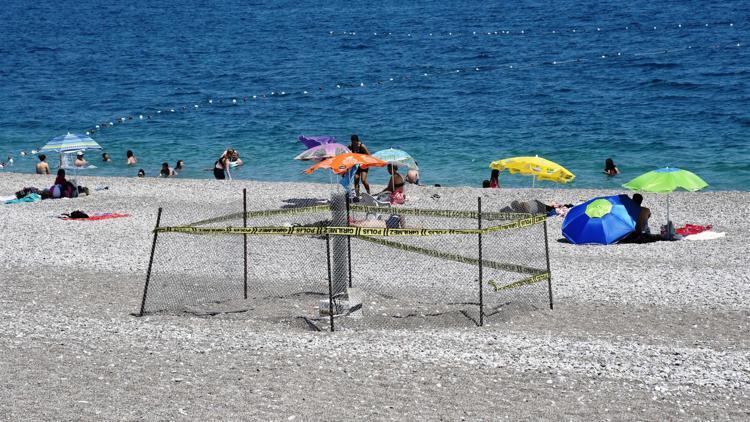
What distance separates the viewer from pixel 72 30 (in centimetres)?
8525

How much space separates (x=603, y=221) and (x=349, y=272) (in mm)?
6346

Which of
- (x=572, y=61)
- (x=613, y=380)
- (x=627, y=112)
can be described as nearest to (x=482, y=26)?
(x=572, y=61)

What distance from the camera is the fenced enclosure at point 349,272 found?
14844mm

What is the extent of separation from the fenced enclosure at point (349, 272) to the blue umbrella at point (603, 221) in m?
0.72

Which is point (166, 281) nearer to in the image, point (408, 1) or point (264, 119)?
point (264, 119)

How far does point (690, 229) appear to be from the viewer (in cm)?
2142

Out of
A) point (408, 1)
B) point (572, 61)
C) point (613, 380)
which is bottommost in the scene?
point (613, 380)

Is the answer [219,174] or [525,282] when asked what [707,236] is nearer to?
[525,282]

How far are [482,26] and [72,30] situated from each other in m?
32.5

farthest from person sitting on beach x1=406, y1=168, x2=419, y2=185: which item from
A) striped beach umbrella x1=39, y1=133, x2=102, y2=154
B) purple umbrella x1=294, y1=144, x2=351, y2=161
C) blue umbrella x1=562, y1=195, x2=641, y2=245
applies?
blue umbrella x1=562, y1=195, x2=641, y2=245

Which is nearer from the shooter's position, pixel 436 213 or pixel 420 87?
pixel 436 213

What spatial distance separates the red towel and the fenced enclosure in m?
2.75

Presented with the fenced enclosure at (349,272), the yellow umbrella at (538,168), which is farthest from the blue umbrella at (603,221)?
the yellow umbrella at (538,168)

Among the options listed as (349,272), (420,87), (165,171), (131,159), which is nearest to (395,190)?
(349,272)
